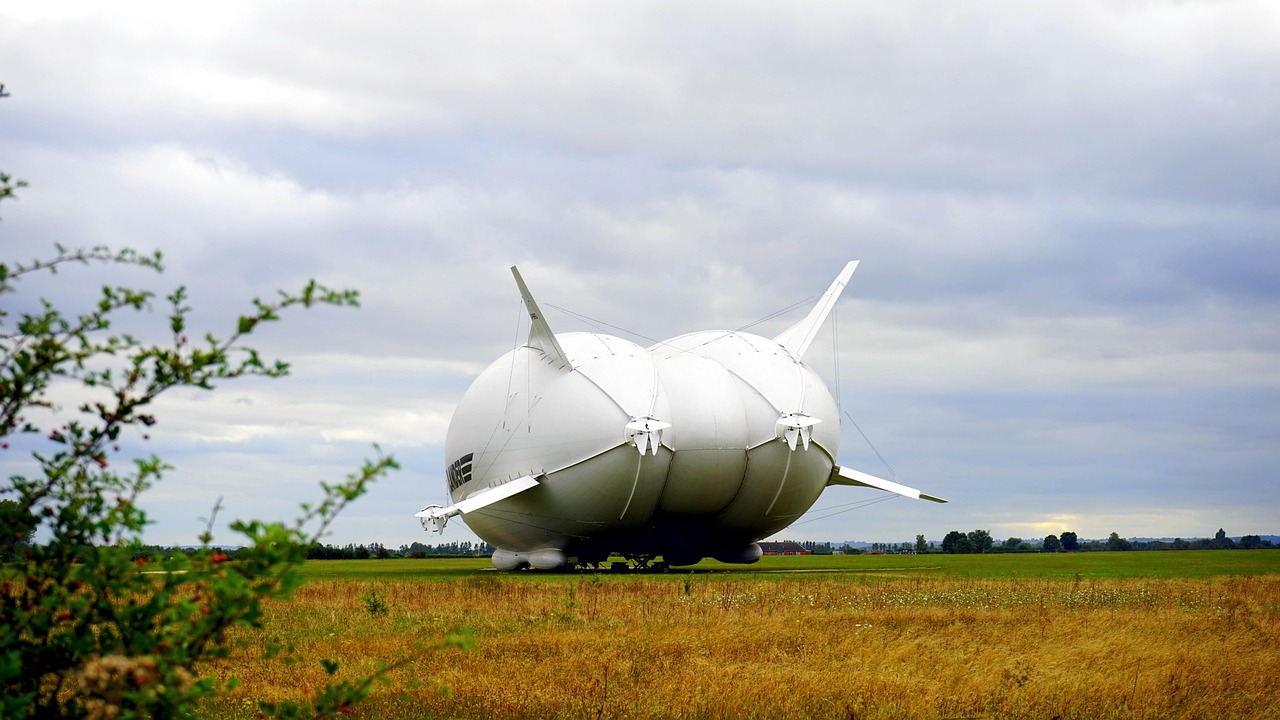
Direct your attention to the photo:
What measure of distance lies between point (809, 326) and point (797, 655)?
37.2m

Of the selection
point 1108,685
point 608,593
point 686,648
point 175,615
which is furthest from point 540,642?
point 175,615

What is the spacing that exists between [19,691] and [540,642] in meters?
11.8

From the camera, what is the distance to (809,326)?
5241cm

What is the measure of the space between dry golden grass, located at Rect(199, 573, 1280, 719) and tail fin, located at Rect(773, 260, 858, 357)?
81.4ft

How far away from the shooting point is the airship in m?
40.8

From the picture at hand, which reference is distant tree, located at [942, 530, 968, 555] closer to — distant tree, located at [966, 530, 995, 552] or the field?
distant tree, located at [966, 530, 995, 552]

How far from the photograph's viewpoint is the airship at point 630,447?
40.8 metres

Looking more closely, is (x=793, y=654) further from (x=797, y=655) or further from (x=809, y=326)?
(x=809, y=326)

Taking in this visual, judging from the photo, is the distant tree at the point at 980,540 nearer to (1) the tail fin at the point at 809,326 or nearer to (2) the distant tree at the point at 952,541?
(2) the distant tree at the point at 952,541

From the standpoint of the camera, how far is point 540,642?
57.4 ft

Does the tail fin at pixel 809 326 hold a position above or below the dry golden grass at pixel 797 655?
above

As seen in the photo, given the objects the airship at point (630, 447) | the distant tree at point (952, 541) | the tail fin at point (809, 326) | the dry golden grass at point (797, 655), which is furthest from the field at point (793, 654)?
the distant tree at point (952, 541)

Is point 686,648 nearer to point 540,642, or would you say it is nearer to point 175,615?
point 540,642

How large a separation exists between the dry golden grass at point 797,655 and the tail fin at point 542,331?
52.8 feet
